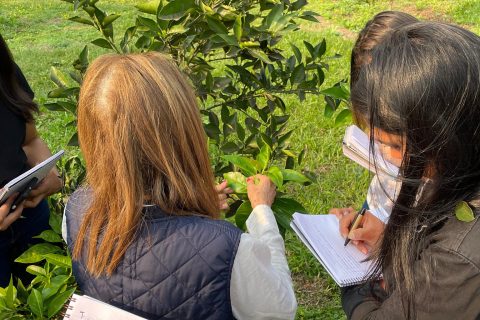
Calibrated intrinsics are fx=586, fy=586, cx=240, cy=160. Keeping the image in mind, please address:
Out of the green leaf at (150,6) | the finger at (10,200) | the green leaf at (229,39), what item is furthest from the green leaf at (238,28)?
the finger at (10,200)

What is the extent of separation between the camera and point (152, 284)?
4.45 ft

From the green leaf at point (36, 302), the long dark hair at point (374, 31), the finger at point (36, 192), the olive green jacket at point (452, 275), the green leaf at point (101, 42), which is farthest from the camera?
the long dark hair at point (374, 31)

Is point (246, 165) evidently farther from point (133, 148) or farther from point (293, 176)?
point (133, 148)

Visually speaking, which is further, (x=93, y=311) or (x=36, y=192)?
(x=36, y=192)

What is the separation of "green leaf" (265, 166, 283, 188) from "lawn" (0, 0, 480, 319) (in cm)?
74

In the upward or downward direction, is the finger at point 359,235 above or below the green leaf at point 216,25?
below

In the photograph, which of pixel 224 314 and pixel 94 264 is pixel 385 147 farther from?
pixel 94 264

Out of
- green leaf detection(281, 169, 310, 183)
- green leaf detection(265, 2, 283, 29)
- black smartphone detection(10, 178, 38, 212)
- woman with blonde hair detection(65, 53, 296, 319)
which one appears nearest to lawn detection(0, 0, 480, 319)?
green leaf detection(265, 2, 283, 29)

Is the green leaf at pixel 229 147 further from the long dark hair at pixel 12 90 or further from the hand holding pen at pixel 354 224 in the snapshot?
the long dark hair at pixel 12 90

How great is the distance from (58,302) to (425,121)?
3.48 feet

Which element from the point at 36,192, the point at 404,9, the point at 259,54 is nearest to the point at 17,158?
the point at 36,192

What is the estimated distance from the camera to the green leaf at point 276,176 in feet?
5.43

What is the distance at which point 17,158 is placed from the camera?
1955 mm

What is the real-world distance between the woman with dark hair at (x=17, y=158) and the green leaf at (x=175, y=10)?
60 cm
